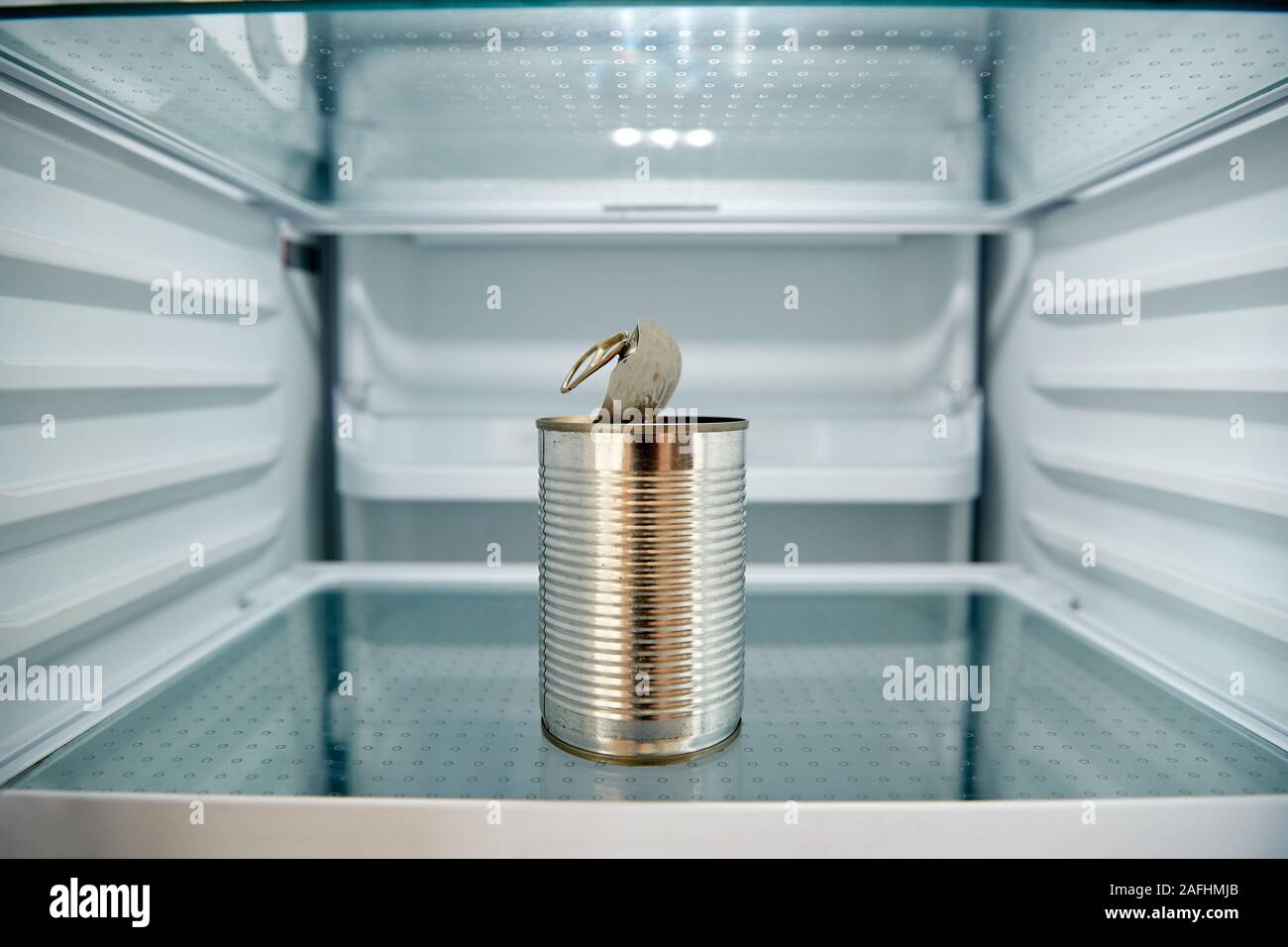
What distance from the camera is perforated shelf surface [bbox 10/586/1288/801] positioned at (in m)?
0.76

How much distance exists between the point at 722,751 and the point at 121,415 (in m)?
0.79

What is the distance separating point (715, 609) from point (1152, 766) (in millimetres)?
407

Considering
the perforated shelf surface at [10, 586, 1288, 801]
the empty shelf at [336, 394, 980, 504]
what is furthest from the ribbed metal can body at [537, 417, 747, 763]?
the empty shelf at [336, 394, 980, 504]

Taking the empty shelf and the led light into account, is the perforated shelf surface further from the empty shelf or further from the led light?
the led light

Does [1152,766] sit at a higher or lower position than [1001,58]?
lower

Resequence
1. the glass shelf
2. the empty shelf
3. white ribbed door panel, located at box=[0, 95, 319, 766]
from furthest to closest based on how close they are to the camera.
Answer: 1. the empty shelf
2. white ribbed door panel, located at box=[0, 95, 319, 766]
3. the glass shelf

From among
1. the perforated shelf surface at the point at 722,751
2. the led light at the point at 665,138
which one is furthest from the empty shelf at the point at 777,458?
the led light at the point at 665,138

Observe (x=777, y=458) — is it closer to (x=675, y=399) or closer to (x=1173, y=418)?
(x=675, y=399)

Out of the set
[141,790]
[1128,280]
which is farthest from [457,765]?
[1128,280]

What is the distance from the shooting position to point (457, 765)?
792 mm

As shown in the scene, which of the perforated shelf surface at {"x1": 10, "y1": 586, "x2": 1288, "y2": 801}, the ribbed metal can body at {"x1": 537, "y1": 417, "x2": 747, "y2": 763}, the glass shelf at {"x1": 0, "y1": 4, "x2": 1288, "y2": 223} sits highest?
the glass shelf at {"x1": 0, "y1": 4, "x2": 1288, "y2": 223}

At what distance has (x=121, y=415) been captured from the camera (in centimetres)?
108

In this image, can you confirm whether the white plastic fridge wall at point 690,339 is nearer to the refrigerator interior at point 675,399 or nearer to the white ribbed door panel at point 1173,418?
the refrigerator interior at point 675,399
